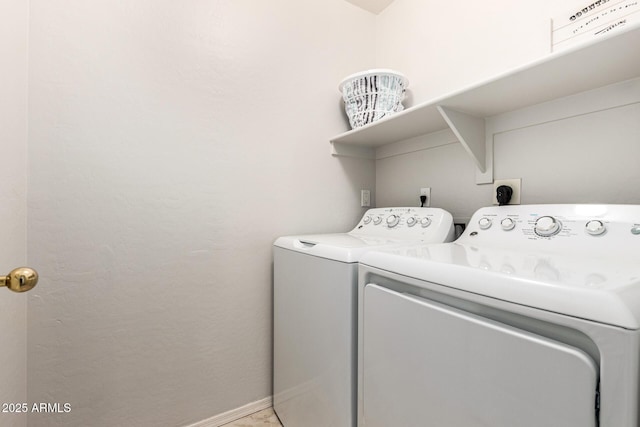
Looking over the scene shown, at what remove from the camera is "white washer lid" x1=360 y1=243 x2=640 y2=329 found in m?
0.45

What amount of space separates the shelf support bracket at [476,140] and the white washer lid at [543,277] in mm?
563

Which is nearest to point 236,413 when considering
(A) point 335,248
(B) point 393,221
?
(A) point 335,248

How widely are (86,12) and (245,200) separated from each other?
98 cm

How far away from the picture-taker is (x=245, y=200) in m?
1.51

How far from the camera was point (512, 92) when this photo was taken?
1081 millimetres

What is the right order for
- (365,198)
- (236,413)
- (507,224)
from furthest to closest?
(365,198), (236,413), (507,224)

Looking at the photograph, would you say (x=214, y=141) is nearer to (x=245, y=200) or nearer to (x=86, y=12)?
(x=245, y=200)

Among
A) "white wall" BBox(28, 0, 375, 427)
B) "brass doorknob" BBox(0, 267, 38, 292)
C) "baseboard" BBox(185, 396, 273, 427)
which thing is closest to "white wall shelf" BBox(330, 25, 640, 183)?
"white wall" BBox(28, 0, 375, 427)

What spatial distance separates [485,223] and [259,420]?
4.69 ft

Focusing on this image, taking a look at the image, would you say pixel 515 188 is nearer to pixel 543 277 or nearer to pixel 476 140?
pixel 476 140

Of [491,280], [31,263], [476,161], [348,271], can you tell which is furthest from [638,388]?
[31,263]

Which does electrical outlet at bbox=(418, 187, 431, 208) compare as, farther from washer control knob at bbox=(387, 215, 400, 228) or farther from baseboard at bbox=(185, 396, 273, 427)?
baseboard at bbox=(185, 396, 273, 427)

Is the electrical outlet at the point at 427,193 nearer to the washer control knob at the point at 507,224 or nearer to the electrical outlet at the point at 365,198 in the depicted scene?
the electrical outlet at the point at 365,198

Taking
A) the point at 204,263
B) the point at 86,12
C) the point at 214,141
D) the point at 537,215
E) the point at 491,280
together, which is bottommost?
the point at 204,263
